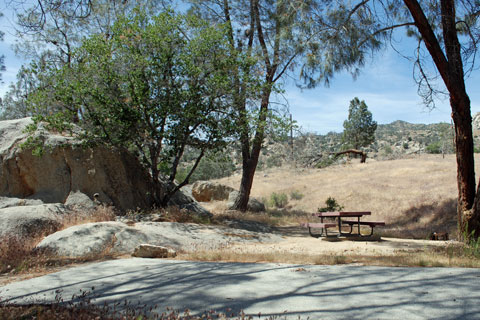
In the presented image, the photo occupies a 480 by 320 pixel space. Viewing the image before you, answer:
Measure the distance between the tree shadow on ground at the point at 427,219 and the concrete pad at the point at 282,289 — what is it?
10091mm

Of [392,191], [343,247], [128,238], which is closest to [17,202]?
[128,238]

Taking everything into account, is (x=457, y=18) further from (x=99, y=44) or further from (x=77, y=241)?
(x=77, y=241)

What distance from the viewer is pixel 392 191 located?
20781mm

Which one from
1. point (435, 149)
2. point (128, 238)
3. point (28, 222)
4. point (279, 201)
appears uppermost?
point (435, 149)

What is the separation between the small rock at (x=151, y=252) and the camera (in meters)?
7.31

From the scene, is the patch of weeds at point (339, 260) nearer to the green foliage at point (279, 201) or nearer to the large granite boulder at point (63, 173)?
the large granite boulder at point (63, 173)

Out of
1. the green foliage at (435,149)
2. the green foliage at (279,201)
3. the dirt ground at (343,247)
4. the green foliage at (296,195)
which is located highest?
the green foliage at (435,149)

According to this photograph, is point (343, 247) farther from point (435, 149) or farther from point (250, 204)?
point (435, 149)

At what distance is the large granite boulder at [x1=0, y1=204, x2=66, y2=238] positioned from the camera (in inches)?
344

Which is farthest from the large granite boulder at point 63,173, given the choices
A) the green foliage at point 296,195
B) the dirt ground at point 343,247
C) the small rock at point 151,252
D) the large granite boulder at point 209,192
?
the green foliage at point 296,195

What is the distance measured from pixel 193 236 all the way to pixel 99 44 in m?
6.16

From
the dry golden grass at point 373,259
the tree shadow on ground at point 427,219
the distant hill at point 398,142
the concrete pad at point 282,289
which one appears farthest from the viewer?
the distant hill at point 398,142

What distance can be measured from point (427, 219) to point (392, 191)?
5015 millimetres

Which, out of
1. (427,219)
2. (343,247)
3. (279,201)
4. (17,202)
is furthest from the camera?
(279,201)
